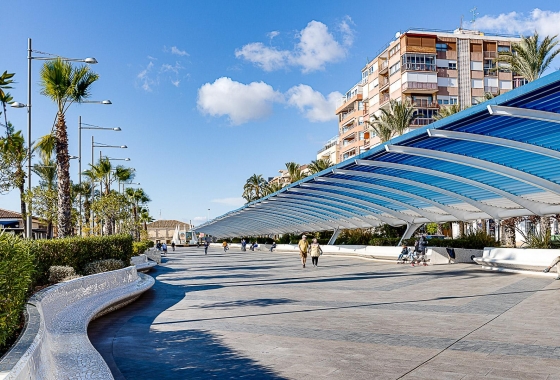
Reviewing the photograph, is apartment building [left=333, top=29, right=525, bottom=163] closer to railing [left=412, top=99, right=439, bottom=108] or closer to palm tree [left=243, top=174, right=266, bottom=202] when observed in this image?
railing [left=412, top=99, right=439, bottom=108]

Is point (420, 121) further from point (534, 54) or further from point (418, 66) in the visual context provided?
point (534, 54)

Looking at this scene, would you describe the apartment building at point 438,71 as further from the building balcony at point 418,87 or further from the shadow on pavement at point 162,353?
the shadow on pavement at point 162,353

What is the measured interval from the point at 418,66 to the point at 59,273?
2152 inches

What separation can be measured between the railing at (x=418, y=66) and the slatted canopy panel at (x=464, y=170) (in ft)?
88.0

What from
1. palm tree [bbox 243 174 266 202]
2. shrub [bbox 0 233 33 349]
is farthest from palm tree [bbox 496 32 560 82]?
palm tree [bbox 243 174 266 202]

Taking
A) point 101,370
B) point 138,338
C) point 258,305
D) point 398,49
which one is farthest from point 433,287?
point 398,49

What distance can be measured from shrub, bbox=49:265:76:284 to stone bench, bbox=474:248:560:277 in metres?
14.9

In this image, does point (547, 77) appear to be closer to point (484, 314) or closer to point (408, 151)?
point (484, 314)

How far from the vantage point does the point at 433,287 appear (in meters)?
15.9

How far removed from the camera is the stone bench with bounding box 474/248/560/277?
19.0 metres

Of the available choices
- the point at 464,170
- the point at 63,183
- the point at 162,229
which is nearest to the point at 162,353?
the point at 63,183

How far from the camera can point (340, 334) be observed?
341 inches

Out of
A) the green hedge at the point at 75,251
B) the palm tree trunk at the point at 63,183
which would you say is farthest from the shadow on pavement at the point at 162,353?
the palm tree trunk at the point at 63,183

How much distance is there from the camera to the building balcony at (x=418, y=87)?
60969 millimetres
